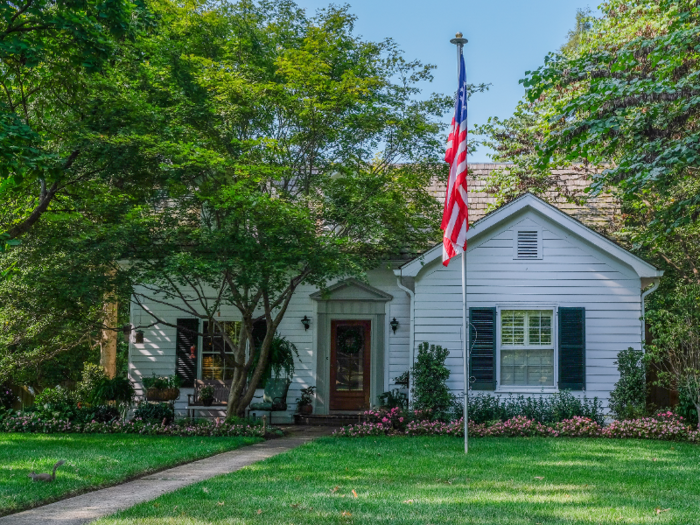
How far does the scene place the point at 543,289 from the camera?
13836mm

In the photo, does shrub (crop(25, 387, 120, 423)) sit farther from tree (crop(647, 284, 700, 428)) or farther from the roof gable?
tree (crop(647, 284, 700, 428))

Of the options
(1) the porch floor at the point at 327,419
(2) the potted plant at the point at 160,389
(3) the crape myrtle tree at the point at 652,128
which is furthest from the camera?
(2) the potted plant at the point at 160,389

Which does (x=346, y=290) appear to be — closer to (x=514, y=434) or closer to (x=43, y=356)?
(x=514, y=434)

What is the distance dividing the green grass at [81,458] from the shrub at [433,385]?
3.29 m

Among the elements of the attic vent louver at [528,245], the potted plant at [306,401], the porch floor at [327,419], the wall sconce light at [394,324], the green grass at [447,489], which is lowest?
the porch floor at [327,419]

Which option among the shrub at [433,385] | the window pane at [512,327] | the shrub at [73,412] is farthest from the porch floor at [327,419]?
the shrub at [73,412]

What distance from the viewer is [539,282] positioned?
13.9m

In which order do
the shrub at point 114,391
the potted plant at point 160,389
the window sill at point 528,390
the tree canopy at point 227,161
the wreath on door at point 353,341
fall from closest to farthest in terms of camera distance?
the tree canopy at point 227,161, the window sill at point 528,390, the shrub at point 114,391, the potted plant at point 160,389, the wreath on door at point 353,341

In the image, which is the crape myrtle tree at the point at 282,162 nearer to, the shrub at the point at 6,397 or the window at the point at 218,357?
the window at the point at 218,357

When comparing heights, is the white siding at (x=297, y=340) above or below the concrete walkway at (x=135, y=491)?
above

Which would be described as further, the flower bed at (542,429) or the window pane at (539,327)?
the window pane at (539,327)

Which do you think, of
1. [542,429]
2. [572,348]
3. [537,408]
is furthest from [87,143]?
[572,348]

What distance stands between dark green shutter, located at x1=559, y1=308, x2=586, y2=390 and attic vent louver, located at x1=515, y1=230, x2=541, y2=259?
Result: 1225mm

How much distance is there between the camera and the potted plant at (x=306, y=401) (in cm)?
1544
